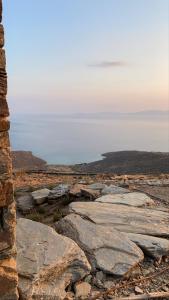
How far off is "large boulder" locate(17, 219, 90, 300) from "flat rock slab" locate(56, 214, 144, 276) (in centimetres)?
40

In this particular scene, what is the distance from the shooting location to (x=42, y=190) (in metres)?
14.0

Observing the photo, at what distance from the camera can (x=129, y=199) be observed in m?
11.7

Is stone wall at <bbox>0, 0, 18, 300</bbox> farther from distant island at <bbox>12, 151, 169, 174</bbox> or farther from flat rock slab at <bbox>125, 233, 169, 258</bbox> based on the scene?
distant island at <bbox>12, 151, 169, 174</bbox>

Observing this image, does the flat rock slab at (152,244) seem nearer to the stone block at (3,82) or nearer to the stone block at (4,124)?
the stone block at (4,124)

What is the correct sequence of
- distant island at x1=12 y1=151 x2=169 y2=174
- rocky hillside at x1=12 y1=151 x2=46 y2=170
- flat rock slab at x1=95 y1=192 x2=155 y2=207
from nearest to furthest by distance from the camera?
flat rock slab at x1=95 y1=192 x2=155 y2=207 → distant island at x1=12 y1=151 x2=169 y2=174 → rocky hillside at x1=12 y1=151 x2=46 y2=170

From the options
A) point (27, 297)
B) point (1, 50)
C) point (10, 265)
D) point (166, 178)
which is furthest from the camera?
point (166, 178)

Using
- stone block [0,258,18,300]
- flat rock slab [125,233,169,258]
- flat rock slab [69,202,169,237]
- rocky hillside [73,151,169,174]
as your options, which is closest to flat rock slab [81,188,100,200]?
flat rock slab [69,202,169,237]

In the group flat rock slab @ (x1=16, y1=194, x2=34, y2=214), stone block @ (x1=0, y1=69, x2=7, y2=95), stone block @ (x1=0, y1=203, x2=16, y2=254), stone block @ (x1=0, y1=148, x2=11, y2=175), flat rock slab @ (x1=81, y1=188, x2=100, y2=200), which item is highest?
stone block @ (x1=0, y1=69, x2=7, y2=95)

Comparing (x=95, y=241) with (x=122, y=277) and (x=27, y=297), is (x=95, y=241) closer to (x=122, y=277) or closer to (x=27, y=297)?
→ (x=122, y=277)

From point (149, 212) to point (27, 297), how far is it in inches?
199

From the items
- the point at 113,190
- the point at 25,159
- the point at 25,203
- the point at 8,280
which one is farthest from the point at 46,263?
the point at 25,159

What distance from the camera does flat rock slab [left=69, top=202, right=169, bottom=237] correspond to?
30.7 feet

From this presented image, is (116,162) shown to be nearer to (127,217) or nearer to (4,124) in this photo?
(127,217)

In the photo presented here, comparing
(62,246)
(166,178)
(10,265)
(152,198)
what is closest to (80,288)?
(62,246)
